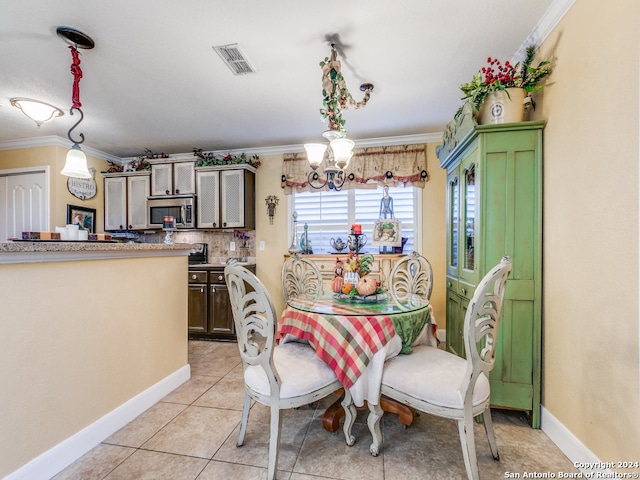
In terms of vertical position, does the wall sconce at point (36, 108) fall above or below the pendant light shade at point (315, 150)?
above

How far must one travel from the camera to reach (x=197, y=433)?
1932mm

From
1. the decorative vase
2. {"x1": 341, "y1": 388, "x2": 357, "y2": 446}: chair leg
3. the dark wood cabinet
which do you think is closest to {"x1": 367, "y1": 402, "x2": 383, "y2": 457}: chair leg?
{"x1": 341, "y1": 388, "x2": 357, "y2": 446}: chair leg

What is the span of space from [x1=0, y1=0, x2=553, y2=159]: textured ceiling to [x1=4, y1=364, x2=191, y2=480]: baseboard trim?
243cm

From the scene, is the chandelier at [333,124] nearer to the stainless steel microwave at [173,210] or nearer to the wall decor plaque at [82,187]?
the stainless steel microwave at [173,210]

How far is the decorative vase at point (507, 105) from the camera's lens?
6.40ft

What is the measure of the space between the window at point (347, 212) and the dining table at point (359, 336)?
2.12 metres

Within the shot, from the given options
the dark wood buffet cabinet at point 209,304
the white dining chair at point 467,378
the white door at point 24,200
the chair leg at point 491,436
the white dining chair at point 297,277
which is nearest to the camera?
the white dining chair at point 467,378

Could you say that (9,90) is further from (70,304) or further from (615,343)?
(615,343)

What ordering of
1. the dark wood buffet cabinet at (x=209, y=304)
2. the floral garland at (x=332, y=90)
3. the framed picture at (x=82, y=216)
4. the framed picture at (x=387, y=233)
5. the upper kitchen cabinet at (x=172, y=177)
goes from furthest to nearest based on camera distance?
the upper kitchen cabinet at (x=172, y=177)
the framed picture at (x=82, y=216)
the dark wood buffet cabinet at (x=209, y=304)
the framed picture at (x=387, y=233)
the floral garland at (x=332, y=90)

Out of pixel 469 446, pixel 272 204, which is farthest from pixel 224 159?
pixel 469 446

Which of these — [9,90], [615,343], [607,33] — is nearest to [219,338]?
[9,90]

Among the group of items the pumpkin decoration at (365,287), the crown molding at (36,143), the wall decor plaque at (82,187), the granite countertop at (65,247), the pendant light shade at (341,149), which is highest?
the crown molding at (36,143)

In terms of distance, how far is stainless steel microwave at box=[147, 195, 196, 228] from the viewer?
Result: 4191mm

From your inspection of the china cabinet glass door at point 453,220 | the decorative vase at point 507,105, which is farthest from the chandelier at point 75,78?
the china cabinet glass door at point 453,220
